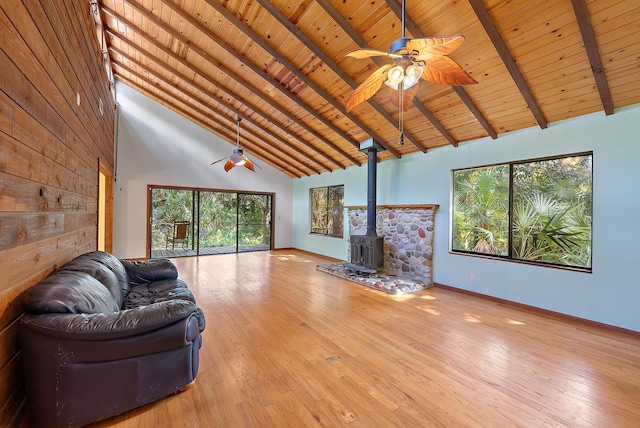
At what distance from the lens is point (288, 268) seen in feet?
20.3

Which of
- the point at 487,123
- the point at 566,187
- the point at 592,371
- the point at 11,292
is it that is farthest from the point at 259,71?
the point at 592,371

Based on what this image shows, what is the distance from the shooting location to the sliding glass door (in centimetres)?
766

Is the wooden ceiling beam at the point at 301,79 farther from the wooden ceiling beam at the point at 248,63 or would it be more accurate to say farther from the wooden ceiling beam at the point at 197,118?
the wooden ceiling beam at the point at 197,118

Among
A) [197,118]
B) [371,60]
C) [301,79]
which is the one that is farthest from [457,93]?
[197,118]

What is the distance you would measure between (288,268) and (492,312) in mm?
3980

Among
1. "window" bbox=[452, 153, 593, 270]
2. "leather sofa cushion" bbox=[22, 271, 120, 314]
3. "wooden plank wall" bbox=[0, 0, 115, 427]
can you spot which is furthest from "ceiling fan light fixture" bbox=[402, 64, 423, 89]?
"window" bbox=[452, 153, 593, 270]

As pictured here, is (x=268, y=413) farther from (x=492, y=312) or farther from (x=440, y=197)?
(x=440, y=197)

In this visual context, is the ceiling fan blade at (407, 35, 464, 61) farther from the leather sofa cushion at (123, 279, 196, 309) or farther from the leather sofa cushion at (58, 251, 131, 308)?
the leather sofa cushion at (58, 251, 131, 308)

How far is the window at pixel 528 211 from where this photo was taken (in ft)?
11.4

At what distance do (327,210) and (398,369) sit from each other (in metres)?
5.95

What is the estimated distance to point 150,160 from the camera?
23.4 feet

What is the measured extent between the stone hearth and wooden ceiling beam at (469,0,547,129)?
1.99m

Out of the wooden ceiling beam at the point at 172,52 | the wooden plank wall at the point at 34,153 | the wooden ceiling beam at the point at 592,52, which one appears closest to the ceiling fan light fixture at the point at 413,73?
the wooden ceiling beam at the point at 592,52

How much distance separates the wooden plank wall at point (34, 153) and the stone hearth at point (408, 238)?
16.1ft
